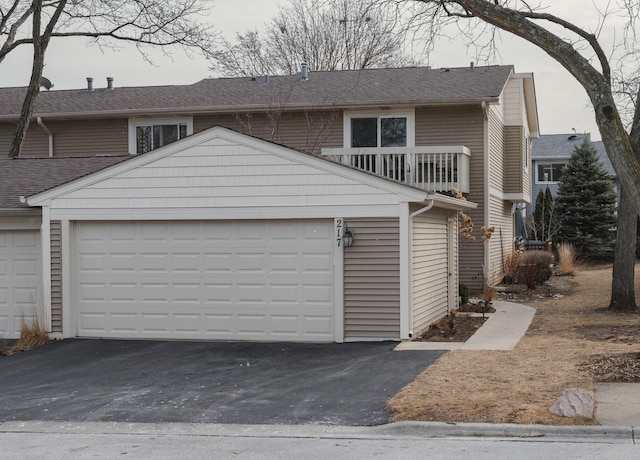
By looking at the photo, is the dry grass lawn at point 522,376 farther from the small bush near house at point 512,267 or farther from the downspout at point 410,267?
the small bush near house at point 512,267

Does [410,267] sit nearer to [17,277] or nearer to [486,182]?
[17,277]

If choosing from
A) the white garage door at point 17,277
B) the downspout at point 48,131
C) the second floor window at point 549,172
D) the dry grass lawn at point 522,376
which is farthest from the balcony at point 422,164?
the second floor window at point 549,172

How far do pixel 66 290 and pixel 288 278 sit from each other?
3995mm

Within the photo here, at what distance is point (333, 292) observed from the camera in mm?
14430

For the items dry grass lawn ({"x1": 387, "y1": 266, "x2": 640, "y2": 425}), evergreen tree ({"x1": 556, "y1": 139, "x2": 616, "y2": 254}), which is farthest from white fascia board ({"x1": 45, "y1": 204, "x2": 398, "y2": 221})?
evergreen tree ({"x1": 556, "y1": 139, "x2": 616, "y2": 254})

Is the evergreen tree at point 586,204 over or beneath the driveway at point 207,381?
over

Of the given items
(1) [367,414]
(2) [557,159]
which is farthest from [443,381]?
(2) [557,159]

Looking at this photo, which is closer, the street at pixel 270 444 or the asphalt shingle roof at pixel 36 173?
the street at pixel 270 444

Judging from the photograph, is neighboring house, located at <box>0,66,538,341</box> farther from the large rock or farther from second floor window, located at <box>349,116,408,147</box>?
second floor window, located at <box>349,116,408,147</box>

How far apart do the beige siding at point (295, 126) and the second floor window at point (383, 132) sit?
613 mm

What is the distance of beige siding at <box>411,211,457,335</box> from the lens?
1480cm

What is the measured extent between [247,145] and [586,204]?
26295 millimetres

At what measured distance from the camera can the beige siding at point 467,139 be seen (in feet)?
75.9

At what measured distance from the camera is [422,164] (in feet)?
71.4
